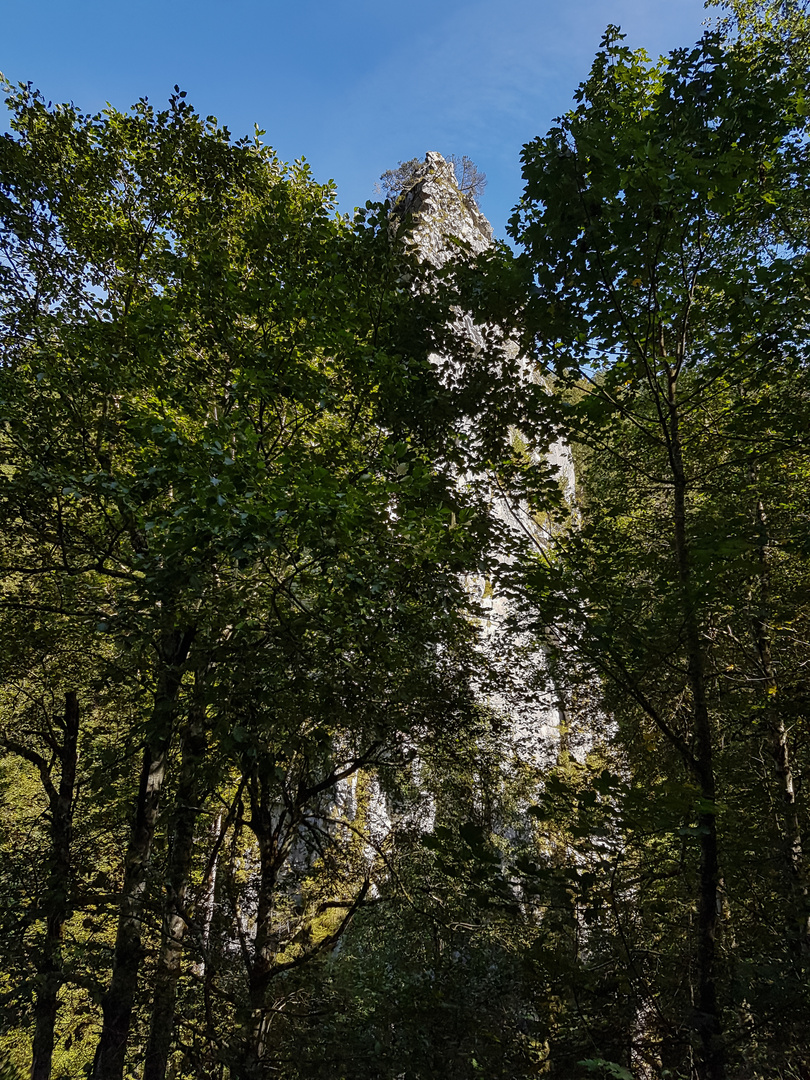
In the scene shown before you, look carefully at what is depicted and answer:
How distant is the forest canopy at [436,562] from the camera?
2.90 meters

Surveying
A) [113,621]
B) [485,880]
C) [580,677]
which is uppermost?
[113,621]

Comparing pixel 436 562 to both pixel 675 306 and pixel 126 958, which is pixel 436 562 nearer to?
pixel 675 306

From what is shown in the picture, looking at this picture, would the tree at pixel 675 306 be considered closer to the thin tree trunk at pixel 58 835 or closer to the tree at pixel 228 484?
the tree at pixel 228 484

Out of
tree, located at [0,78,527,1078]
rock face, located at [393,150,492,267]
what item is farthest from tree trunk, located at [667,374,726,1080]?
rock face, located at [393,150,492,267]

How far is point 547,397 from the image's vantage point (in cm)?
445

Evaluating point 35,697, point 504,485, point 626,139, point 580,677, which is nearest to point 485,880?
point 580,677

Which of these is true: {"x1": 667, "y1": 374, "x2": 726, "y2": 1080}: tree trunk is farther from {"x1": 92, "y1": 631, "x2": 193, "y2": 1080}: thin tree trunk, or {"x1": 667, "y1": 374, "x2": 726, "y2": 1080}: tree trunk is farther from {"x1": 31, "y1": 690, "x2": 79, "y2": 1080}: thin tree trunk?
{"x1": 31, "y1": 690, "x2": 79, "y2": 1080}: thin tree trunk

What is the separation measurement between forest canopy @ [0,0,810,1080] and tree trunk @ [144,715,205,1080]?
5 cm

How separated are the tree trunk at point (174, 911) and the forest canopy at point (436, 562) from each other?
0.15ft

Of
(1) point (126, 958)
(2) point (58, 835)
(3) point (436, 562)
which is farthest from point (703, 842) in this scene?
(2) point (58, 835)

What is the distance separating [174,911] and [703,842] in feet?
17.0

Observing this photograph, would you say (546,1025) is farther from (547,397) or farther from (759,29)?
(759,29)

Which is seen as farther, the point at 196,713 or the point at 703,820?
the point at 196,713

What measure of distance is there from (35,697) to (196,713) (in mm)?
5940
